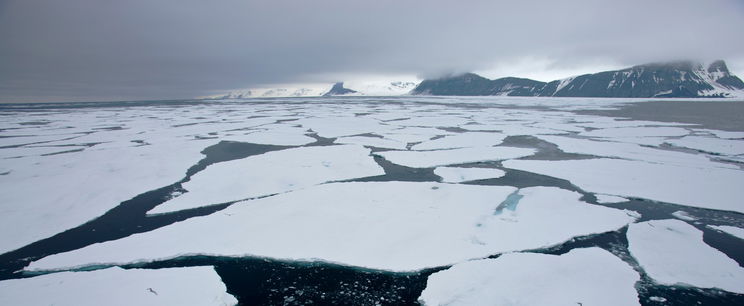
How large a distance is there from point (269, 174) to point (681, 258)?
453cm

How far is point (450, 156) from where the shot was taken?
6176 millimetres

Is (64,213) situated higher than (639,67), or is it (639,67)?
(639,67)

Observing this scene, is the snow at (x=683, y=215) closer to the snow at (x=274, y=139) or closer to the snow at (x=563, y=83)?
the snow at (x=274, y=139)

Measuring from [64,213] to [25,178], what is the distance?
7.08ft

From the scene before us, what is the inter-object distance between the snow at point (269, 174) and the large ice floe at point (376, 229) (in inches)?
18.7

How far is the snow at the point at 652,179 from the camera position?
3840 mm

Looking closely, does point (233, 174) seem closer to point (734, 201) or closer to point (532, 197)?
point (532, 197)

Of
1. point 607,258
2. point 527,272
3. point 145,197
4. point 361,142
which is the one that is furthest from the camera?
point 361,142

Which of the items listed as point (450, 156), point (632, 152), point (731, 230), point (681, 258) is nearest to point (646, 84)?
point (632, 152)

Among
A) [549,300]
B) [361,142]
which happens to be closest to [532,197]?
[549,300]

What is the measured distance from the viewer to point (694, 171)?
4.84 metres

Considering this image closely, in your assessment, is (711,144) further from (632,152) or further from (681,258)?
(681,258)

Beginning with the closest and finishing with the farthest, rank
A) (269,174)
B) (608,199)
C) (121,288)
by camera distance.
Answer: (121,288)
(608,199)
(269,174)

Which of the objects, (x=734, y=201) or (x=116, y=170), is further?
(x=116, y=170)
